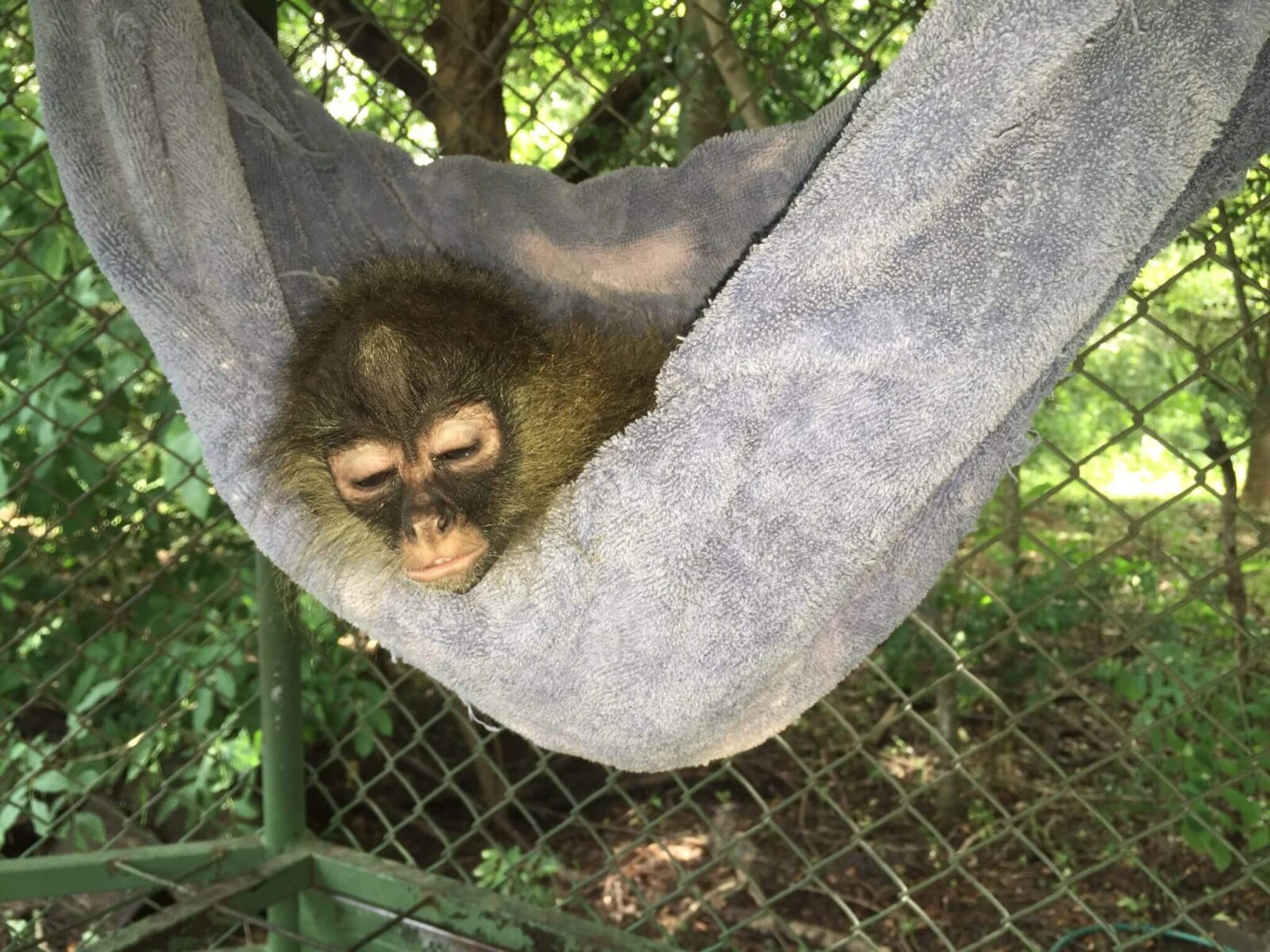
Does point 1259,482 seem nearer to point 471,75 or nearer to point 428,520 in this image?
point 471,75

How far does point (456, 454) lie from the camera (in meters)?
1.20

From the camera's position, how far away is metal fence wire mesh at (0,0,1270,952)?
1.41 metres

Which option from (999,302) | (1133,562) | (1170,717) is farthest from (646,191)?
(1133,562)

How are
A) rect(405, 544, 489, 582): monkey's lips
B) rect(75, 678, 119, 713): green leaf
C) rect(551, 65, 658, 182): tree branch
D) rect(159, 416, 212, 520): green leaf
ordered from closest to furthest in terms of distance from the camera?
rect(405, 544, 489, 582): monkey's lips < rect(159, 416, 212, 520): green leaf < rect(75, 678, 119, 713): green leaf < rect(551, 65, 658, 182): tree branch

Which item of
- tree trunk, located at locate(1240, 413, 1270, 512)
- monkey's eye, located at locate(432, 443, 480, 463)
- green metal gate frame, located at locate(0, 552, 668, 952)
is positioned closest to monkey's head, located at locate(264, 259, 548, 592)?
monkey's eye, located at locate(432, 443, 480, 463)

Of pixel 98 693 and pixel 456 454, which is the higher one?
pixel 456 454

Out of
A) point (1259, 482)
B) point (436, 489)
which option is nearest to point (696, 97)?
point (436, 489)

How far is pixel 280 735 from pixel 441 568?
59 cm

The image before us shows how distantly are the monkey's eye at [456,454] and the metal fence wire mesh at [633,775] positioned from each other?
47 cm

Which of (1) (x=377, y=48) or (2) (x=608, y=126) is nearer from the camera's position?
(1) (x=377, y=48)

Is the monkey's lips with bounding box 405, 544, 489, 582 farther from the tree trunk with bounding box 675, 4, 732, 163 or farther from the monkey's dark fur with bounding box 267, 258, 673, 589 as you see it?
the tree trunk with bounding box 675, 4, 732, 163

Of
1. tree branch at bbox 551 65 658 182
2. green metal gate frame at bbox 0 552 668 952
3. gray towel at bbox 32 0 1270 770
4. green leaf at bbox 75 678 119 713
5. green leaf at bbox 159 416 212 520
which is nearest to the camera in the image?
gray towel at bbox 32 0 1270 770

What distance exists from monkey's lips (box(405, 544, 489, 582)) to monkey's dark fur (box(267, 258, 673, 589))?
20mm

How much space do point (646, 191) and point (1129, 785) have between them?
190cm
